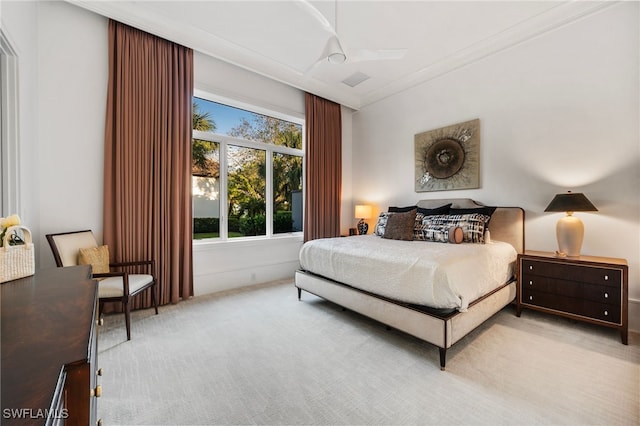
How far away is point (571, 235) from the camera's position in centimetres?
268

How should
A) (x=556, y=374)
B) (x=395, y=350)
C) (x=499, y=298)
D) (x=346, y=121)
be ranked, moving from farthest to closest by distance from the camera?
(x=346, y=121) → (x=499, y=298) → (x=395, y=350) → (x=556, y=374)

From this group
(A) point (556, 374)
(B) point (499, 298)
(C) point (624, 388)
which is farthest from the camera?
(B) point (499, 298)

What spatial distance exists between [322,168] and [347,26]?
2.25 metres

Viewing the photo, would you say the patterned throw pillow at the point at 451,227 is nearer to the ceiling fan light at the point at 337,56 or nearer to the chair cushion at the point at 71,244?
the ceiling fan light at the point at 337,56

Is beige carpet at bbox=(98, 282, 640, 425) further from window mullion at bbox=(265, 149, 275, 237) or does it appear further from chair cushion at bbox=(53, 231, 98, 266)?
window mullion at bbox=(265, 149, 275, 237)

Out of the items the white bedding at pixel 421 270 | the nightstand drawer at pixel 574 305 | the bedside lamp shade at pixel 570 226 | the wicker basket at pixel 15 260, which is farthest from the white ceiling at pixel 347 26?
the nightstand drawer at pixel 574 305

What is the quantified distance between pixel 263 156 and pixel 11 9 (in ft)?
9.60

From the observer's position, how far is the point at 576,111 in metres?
2.94

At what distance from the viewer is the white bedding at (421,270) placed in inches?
80.4

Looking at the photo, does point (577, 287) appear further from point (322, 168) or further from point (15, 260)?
point (15, 260)

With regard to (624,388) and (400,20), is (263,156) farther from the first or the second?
(624,388)

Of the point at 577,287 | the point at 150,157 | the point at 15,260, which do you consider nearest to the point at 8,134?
the point at 150,157

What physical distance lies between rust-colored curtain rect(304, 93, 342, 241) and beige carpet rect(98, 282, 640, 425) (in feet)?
7.33

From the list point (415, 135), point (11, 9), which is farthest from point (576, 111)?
point (11, 9)
